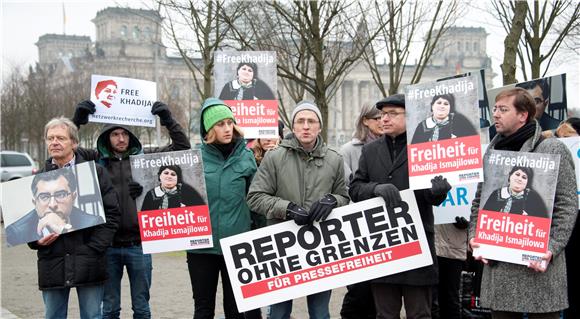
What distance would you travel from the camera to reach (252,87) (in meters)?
7.28

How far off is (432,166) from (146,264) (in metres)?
2.84

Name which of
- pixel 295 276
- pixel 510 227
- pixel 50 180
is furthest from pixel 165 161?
pixel 510 227

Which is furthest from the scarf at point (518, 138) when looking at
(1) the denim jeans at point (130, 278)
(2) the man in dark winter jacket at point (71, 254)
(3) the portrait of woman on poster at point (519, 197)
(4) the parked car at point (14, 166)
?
(4) the parked car at point (14, 166)

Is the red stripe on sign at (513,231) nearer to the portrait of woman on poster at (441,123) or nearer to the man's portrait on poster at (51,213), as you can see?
the portrait of woman on poster at (441,123)

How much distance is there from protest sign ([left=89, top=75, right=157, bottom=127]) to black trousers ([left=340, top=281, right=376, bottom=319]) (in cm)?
255

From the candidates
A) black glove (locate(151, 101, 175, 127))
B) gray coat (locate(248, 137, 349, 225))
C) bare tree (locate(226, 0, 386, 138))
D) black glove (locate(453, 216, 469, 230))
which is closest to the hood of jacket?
black glove (locate(151, 101, 175, 127))

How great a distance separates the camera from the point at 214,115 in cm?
531

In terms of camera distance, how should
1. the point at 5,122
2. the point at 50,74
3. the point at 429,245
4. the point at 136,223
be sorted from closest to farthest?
the point at 429,245 → the point at 136,223 → the point at 5,122 → the point at 50,74

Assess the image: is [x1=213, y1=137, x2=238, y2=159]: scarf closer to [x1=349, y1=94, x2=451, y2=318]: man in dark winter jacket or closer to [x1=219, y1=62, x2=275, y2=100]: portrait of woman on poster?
[x1=349, y1=94, x2=451, y2=318]: man in dark winter jacket

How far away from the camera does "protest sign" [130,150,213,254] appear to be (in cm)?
532

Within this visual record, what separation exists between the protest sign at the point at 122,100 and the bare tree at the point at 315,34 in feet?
16.2

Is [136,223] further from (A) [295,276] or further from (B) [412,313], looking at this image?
(B) [412,313]

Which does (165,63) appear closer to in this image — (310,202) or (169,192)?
(169,192)

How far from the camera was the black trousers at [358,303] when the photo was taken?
6785 mm
